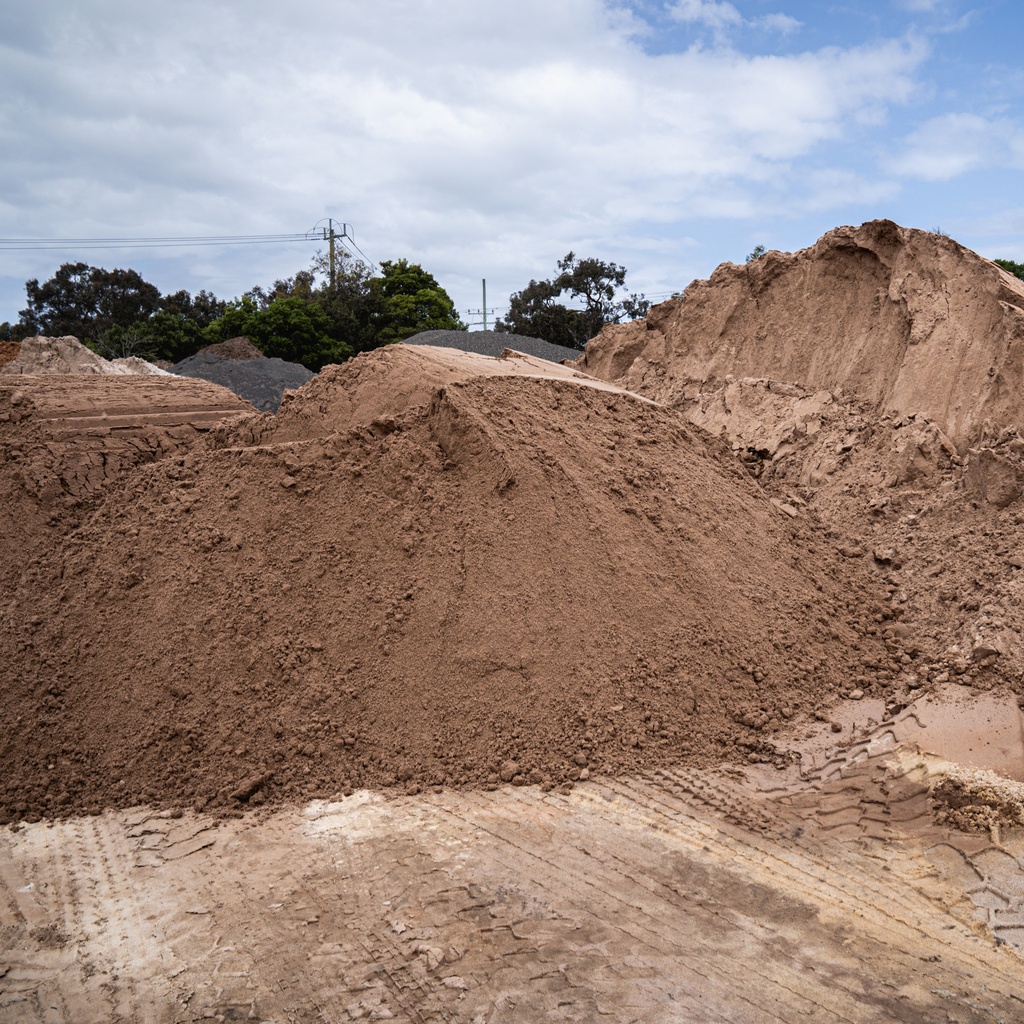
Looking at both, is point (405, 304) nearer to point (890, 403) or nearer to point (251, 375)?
point (251, 375)

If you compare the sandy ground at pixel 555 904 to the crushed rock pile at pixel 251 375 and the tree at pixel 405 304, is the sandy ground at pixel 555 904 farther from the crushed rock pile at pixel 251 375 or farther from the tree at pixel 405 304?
the tree at pixel 405 304

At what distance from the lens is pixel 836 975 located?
123 inches

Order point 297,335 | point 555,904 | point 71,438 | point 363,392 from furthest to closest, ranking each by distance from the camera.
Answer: point 297,335
point 71,438
point 363,392
point 555,904

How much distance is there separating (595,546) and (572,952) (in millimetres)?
2775

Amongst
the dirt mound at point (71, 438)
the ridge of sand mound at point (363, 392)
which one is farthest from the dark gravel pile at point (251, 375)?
the ridge of sand mound at point (363, 392)

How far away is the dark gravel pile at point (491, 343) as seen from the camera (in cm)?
2262

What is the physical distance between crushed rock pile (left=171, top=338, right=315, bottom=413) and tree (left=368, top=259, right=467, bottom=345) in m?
7.46

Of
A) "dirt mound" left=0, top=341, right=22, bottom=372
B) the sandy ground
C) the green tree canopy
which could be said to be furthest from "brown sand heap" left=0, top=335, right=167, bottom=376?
the green tree canopy

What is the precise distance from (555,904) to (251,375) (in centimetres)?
1920

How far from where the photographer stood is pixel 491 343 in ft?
76.8

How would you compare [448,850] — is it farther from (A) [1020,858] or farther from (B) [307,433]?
(B) [307,433]

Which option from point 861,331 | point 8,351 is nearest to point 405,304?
point 8,351

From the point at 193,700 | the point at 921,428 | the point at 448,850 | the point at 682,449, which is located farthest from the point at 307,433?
the point at 921,428

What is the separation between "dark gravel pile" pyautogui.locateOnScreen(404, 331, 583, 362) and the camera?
22625 millimetres
